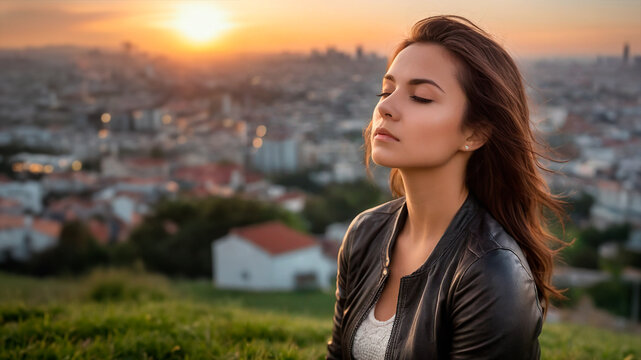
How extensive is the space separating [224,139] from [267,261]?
790 inches

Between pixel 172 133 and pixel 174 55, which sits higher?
pixel 174 55

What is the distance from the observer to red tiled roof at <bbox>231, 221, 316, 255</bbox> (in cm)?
2431

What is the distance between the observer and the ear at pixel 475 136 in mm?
1512

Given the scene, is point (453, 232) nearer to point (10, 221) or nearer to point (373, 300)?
point (373, 300)

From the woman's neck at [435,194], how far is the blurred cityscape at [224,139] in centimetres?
2326

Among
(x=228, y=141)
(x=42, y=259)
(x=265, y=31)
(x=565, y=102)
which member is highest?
(x=265, y=31)

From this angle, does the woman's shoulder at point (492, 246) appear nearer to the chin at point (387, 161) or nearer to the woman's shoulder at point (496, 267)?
the woman's shoulder at point (496, 267)

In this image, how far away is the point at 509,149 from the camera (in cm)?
154

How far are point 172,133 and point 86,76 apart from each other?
7310 millimetres

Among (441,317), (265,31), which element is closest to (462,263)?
(441,317)

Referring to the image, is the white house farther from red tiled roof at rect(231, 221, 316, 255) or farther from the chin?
the chin

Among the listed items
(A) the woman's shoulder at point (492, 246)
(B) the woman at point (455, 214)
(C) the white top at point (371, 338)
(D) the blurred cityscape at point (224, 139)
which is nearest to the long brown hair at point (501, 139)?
(B) the woman at point (455, 214)

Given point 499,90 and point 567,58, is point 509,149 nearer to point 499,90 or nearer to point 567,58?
point 499,90

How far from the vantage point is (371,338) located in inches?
62.2
